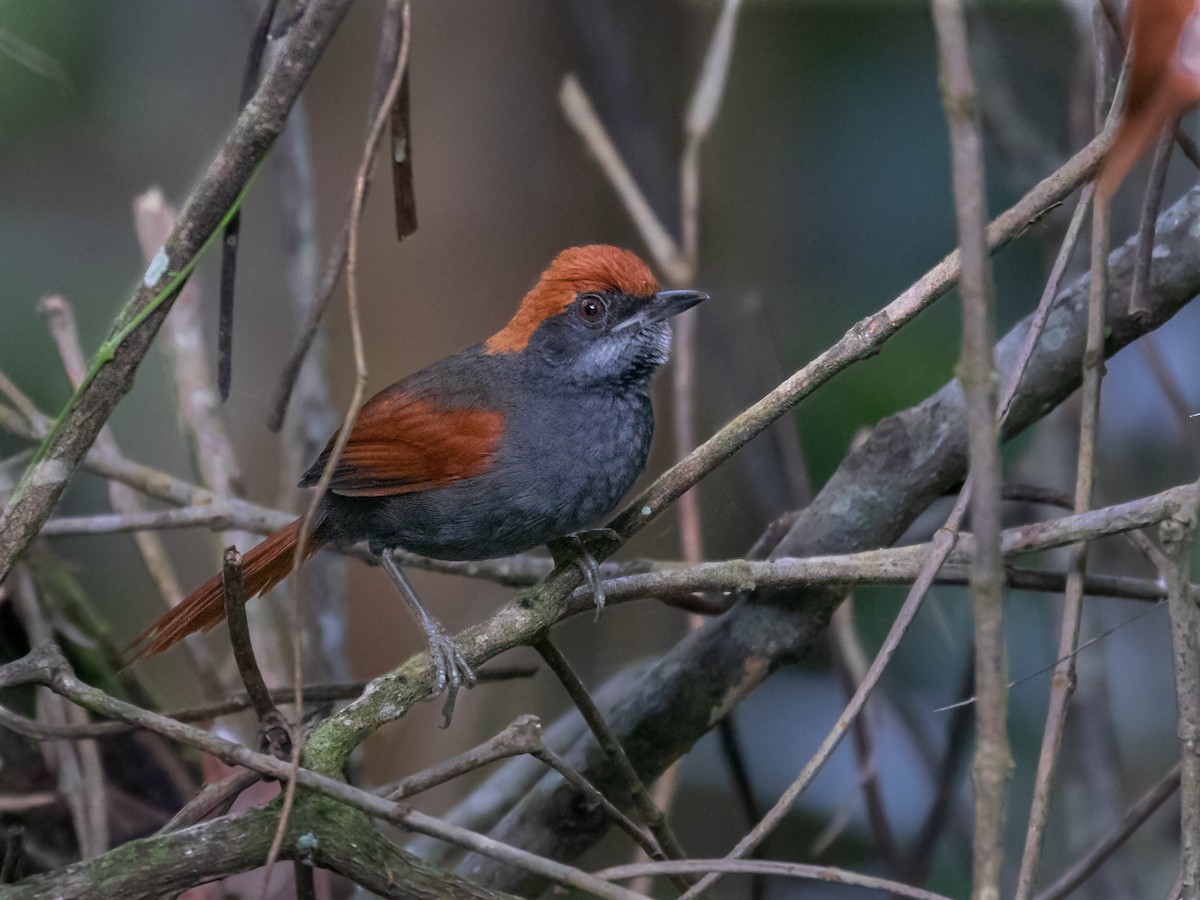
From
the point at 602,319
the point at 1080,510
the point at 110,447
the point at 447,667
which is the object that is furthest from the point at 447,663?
the point at 110,447

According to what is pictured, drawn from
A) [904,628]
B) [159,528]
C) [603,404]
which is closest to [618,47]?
[603,404]

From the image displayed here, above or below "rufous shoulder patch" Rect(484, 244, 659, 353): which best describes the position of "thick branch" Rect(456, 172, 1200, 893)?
below

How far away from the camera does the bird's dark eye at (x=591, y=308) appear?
2.66m

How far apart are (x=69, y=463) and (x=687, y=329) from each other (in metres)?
1.69

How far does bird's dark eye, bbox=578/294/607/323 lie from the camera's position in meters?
2.66

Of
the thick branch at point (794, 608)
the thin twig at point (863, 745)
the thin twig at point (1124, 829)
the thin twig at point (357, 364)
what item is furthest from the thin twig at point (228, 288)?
the thin twig at point (1124, 829)

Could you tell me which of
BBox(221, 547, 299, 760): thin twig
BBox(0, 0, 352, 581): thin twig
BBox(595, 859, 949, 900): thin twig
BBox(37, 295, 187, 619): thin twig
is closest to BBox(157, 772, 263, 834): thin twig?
BBox(221, 547, 299, 760): thin twig

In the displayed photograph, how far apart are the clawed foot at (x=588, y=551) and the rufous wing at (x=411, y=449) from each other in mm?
253

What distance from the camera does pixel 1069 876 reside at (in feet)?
7.06

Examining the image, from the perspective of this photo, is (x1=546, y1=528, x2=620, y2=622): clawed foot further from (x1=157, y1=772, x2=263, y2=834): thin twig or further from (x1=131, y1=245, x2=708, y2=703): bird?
(x1=157, y1=772, x2=263, y2=834): thin twig

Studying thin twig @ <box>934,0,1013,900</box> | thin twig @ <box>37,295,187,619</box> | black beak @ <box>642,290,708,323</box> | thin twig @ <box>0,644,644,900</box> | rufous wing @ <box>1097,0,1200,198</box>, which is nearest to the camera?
thin twig @ <box>934,0,1013,900</box>

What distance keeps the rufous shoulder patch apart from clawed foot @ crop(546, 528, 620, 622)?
58 centimetres

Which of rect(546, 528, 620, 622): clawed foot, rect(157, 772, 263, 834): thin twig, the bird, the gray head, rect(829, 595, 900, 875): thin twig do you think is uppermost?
the gray head

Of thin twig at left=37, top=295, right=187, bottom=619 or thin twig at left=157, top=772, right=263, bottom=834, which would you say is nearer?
thin twig at left=157, top=772, right=263, bottom=834
